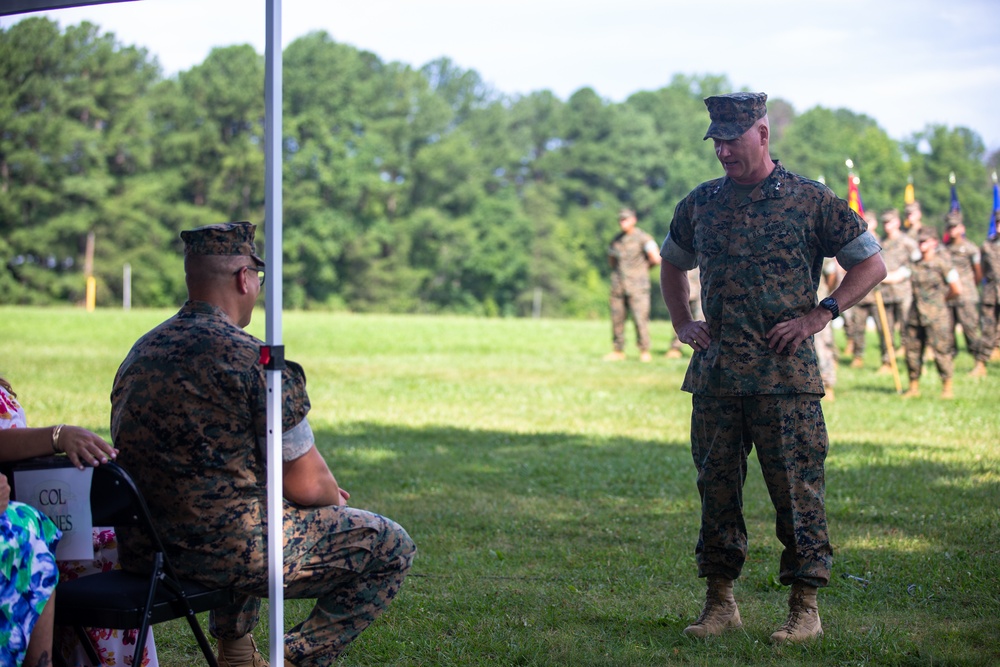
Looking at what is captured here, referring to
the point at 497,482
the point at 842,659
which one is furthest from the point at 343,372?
the point at 842,659

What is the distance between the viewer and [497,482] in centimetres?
895

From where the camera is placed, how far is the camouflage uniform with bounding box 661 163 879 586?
4.73 m

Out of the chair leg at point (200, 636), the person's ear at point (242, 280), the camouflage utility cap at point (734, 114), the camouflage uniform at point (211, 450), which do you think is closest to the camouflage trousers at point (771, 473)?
the camouflage utility cap at point (734, 114)

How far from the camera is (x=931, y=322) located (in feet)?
49.4

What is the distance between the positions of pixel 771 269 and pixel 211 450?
2527mm

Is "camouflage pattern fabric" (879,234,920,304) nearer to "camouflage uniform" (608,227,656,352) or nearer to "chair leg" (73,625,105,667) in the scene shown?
"camouflage uniform" (608,227,656,352)

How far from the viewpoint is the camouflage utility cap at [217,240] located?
378 cm

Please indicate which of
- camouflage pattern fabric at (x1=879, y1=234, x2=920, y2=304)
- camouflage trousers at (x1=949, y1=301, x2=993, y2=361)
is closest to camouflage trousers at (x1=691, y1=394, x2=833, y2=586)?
camouflage trousers at (x1=949, y1=301, x2=993, y2=361)

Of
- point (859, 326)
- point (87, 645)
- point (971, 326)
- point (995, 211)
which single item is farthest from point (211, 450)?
point (995, 211)

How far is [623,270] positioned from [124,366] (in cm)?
1705

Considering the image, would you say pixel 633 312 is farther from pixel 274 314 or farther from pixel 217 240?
pixel 274 314

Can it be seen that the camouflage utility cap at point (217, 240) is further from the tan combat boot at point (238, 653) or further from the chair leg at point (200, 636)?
the tan combat boot at point (238, 653)

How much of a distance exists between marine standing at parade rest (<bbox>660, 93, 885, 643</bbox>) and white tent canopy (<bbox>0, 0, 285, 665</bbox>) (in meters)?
1.90

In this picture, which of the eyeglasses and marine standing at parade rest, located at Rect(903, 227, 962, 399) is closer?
the eyeglasses
